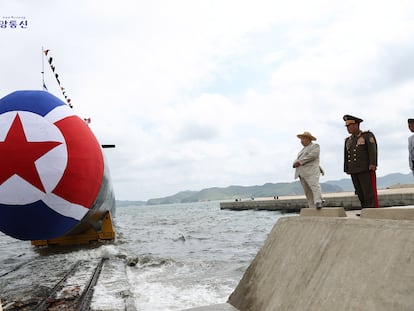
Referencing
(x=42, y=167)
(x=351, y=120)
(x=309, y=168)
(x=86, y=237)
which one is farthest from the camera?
(x=86, y=237)

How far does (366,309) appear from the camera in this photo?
2.25 meters

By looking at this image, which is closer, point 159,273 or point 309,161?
point 309,161

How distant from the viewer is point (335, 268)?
2.71 metres

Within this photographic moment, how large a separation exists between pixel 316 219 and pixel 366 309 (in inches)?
51.5

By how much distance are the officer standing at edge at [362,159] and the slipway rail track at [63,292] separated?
450 cm

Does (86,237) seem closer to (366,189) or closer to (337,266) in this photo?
(366,189)

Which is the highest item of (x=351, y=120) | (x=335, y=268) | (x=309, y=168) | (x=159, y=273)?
(x=351, y=120)

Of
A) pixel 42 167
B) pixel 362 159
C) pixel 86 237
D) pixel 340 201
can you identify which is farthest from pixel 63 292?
pixel 340 201

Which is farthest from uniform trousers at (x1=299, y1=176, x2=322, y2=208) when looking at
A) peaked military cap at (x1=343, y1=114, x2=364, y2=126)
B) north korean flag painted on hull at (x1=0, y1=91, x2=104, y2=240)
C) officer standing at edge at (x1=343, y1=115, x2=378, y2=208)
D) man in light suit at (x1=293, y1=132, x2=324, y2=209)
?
north korean flag painted on hull at (x1=0, y1=91, x2=104, y2=240)

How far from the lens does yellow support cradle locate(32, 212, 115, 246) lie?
11695 mm

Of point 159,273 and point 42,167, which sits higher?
point 42,167

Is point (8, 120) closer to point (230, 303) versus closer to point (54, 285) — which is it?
point (54, 285)

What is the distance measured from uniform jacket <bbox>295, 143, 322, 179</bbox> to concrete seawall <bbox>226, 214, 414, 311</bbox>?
4.72 feet

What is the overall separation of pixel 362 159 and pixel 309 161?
28.9 inches
